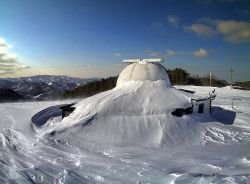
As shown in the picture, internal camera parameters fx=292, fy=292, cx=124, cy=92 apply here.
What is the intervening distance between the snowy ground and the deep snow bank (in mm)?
81

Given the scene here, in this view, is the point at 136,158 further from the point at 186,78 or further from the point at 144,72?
the point at 186,78

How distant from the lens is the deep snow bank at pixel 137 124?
50.6ft

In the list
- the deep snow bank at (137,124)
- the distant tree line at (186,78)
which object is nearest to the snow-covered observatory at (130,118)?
the deep snow bank at (137,124)

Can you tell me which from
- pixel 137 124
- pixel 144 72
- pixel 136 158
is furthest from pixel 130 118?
pixel 144 72

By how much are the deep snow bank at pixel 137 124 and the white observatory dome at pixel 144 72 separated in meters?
1.84

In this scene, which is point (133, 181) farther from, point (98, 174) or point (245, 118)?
point (245, 118)

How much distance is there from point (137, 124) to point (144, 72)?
5.66 m

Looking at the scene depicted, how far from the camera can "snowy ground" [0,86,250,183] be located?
10602 millimetres

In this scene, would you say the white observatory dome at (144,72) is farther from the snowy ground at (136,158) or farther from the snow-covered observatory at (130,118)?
the snowy ground at (136,158)

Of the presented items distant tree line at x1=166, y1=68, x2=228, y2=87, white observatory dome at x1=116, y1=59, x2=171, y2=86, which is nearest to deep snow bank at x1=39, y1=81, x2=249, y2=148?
white observatory dome at x1=116, y1=59, x2=171, y2=86

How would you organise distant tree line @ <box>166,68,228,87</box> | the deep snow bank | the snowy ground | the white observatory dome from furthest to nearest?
1. distant tree line @ <box>166,68,228,87</box>
2. the white observatory dome
3. the deep snow bank
4. the snowy ground

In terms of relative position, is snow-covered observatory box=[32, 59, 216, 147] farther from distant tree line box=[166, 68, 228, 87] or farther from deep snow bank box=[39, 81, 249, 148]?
distant tree line box=[166, 68, 228, 87]

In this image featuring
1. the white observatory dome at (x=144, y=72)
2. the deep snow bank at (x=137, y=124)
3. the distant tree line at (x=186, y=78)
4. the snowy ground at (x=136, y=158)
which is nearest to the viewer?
the snowy ground at (x=136, y=158)

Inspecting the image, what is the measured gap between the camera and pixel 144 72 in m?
20.9
